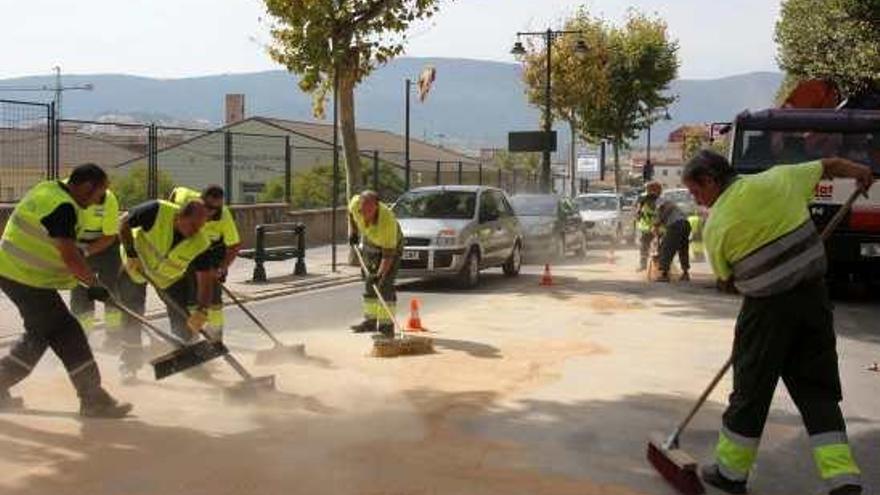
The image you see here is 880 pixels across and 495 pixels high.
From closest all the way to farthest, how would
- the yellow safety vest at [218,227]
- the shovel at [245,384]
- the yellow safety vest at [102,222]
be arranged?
the shovel at [245,384] → the yellow safety vest at [102,222] → the yellow safety vest at [218,227]

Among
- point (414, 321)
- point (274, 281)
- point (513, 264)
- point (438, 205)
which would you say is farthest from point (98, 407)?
point (513, 264)

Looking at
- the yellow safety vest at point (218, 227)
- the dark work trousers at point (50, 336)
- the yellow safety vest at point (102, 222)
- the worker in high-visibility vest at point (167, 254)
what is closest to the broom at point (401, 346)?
the yellow safety vest at point (218, 227)

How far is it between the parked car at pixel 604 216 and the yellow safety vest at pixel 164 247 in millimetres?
18194

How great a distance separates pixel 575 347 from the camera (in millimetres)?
9656

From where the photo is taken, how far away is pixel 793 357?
16.8 feet

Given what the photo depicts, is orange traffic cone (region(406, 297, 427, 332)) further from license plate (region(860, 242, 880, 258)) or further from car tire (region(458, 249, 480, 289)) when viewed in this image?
license plate (region(860, 242, 880, 258))

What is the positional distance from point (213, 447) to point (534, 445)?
1883mm

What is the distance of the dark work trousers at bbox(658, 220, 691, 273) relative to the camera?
52.2ft

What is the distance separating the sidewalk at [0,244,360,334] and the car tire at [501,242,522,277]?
2.43 metres

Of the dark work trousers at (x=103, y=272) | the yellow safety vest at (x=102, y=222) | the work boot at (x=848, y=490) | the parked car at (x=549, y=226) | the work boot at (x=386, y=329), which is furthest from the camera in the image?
the parked car at (x=549, y=226)

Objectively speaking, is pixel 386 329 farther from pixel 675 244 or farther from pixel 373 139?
pixel 373 139

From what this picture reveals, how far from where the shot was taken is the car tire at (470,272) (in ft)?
49.1

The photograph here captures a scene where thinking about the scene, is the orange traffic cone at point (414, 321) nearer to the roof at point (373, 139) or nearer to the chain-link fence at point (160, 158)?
the chain-link fence at point (160, 158)

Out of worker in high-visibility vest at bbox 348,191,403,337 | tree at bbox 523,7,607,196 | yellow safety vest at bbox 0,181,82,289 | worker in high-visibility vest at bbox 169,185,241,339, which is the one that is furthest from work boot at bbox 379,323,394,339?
tree at bbox 523,7,607,196
